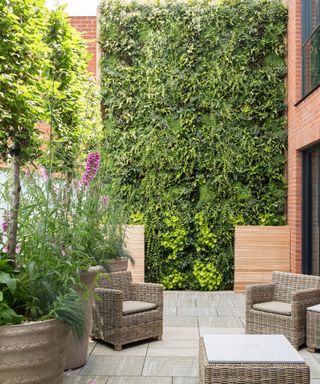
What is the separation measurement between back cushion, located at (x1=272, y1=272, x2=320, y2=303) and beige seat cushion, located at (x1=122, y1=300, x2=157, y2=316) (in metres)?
1.30

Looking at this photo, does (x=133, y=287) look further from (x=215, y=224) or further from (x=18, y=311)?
(x=215, y=224)

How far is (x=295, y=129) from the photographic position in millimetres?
9055

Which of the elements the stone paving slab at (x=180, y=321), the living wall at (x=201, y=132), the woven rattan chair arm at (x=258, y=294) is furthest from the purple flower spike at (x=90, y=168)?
the living wall at (x=201, y=132)

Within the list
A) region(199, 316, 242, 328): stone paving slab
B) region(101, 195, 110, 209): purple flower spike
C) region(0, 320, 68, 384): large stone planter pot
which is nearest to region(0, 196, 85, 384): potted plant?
region(0, 320, 68, 384): large stone planter pot

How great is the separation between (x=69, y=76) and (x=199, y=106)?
7.44 ft

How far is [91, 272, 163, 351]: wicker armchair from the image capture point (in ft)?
18.2

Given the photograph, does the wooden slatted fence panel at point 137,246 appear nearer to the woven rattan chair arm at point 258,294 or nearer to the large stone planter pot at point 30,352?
the woven rattan chair arm at point 258,294

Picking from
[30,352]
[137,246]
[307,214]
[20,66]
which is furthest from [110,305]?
[307,214]

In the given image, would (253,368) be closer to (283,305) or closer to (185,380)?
(185,380)

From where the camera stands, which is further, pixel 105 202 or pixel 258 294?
pixel 258 294

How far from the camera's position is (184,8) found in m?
9.98

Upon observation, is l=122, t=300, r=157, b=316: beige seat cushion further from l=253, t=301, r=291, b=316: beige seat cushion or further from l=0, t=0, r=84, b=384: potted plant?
l=0, t=0, r=84, b=384: potted plant

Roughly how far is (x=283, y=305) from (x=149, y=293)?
1.32 meters

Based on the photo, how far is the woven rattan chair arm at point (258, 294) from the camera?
5.95 m
